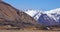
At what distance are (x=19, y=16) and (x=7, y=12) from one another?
5644 mm

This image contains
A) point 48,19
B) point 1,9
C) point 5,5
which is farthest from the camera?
point 48,19

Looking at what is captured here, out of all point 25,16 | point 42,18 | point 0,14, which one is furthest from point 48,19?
point 0,14

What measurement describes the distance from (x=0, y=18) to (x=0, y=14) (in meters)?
4.81

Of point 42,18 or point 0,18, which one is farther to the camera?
point 42,18

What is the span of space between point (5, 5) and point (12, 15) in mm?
5159

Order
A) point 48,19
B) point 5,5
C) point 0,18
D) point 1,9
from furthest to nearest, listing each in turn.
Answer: point 48,19 → point 5,5 → point 1,9 → point 0,18

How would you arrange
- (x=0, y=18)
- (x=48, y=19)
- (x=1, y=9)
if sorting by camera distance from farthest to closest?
1. (x=48, y=19)
2. (x=1, y=9)
3. (x=0, y=18)

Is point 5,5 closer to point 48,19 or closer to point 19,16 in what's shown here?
point 19,16

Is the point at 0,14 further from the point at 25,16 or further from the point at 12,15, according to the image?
the point at 25,16

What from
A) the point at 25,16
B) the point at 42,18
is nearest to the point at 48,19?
the point at 42,18

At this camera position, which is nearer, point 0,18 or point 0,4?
point 0,18

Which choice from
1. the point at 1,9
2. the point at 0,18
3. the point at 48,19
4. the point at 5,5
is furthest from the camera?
the point at 48,19

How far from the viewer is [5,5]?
9331cm

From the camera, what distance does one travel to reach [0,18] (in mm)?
74438
